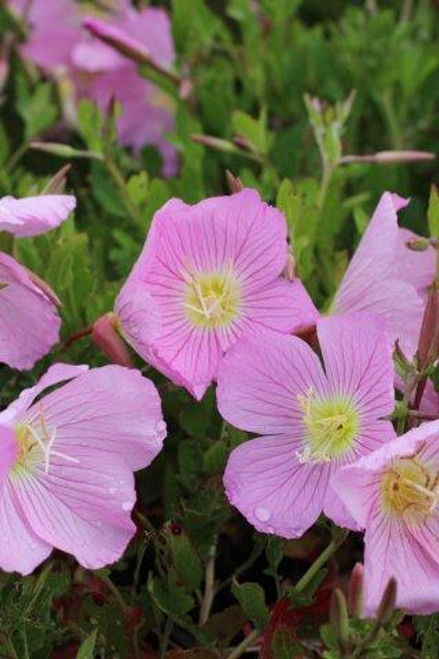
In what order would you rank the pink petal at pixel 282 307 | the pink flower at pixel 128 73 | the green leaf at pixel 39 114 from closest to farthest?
the pink petal at pixel 282 307, the green leaf at pixel 39 114, the pink flower at pixel 128 73

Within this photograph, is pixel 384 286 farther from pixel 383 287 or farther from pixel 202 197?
pixel 202 197

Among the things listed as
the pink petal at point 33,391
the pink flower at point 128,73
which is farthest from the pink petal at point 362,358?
the pink flower at point 128,73

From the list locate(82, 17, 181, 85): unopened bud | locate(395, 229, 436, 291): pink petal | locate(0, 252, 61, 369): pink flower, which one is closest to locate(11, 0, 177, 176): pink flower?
locate(82, 17, 181, 85): unopened bud

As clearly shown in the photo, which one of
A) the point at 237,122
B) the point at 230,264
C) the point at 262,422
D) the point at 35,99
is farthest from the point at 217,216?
the point at 35,99

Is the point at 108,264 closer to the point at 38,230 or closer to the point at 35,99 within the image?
the point at 35,99

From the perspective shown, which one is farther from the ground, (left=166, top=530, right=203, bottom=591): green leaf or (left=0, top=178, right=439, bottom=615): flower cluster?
(left=0, top=178, right=439, bottom=615): flower cluster

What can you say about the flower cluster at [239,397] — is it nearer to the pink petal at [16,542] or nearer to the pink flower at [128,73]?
the pink petal at [16,542]

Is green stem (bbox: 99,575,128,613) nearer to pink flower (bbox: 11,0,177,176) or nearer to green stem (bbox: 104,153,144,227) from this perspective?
green stem (bbox: 104,153,144,227)
